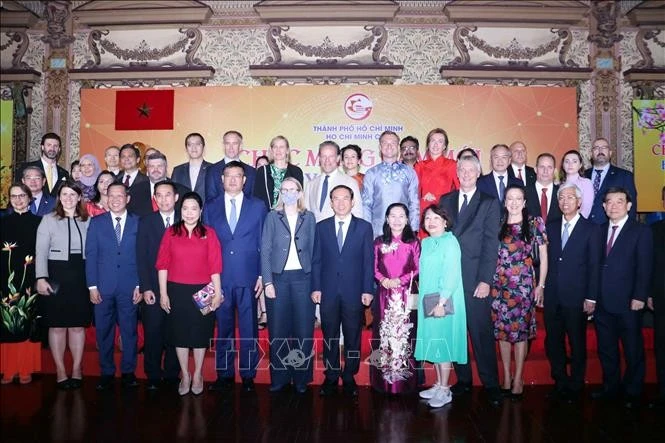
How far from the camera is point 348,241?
3.89 m

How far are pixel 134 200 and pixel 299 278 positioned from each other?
1741 mm

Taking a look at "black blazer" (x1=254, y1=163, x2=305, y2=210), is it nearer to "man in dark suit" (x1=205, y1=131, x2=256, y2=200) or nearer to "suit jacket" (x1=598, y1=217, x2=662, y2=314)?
"man in dark suit" (x1=205, y1=131, x2=256, y2=200)

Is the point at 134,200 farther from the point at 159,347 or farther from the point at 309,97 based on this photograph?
the point at 309,97

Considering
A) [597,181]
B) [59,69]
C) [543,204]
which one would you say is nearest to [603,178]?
[597,181]

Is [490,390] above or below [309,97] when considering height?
below

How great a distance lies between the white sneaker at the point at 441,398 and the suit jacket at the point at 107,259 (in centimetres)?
237

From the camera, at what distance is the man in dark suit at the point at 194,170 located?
4824mm

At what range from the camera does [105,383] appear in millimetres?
4031

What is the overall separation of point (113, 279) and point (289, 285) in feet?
4.42

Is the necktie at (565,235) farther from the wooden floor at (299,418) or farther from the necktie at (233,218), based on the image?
the necktie at (233,218)

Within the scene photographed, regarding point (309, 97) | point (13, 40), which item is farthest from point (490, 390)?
point (13, 40)

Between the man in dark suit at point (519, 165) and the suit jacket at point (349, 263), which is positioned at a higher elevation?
the man in dark suit at point (519, 165)

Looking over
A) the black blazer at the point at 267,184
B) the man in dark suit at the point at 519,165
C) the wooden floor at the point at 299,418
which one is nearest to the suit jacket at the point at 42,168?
the wooden floor at the point at 299,418

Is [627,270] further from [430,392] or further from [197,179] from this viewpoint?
[197,179]
